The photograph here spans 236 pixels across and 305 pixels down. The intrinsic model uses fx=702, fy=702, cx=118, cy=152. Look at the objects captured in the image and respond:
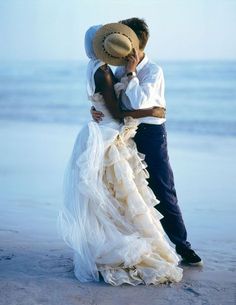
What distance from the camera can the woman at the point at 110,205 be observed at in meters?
4.29

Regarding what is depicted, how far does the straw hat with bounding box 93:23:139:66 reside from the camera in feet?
14.3

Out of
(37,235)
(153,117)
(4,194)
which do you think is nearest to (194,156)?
(4,194)

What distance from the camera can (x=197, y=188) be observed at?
273 inches

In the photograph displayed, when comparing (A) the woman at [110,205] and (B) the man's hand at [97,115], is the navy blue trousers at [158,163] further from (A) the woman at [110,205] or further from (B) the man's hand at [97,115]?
(B) the man's hand at [97,115]

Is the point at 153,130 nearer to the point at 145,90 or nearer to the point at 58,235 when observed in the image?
the point at 145,90

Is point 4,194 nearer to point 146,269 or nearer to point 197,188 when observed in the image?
point 197,188

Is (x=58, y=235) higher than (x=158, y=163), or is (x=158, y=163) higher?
(x=158, y=163)

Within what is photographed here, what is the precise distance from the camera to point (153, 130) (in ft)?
14.9

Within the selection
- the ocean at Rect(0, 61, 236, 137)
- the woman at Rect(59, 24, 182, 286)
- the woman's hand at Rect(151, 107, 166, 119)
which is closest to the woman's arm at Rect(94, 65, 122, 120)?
the woman at Rect(59, 24, 182, 286)

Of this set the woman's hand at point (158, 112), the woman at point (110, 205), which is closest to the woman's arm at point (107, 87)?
the woman at point (110, 205)

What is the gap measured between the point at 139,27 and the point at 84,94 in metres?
14.5

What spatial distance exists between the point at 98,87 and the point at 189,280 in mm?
1332

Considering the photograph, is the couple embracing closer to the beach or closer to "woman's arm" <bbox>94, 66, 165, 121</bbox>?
"woman's arm" <bbox>94, 66, 165, 121</bbox>

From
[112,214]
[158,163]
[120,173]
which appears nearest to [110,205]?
[112,214]
